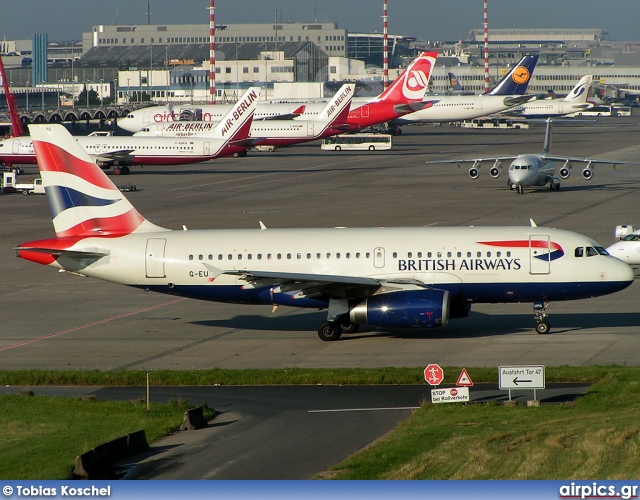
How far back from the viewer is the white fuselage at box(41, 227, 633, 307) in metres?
37.5

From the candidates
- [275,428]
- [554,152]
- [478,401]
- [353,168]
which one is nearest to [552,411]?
[478,401]

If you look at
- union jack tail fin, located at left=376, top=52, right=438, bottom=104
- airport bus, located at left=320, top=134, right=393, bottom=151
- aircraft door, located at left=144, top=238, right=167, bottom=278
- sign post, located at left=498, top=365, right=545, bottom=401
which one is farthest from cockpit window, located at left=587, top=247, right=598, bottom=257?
airport bus, located at left=320, top=134, right=393, bottom=151

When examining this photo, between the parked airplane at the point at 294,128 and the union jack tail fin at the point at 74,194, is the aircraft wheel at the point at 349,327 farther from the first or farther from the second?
the parked airplane at the point at 294,128

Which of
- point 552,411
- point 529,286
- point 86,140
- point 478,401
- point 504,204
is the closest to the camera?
point 552,411

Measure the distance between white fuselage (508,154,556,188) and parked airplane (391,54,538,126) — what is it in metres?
85.6

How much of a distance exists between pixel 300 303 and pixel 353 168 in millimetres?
81625

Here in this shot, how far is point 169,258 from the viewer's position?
3938 centimetres

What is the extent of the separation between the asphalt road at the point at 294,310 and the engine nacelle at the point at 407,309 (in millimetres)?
1118

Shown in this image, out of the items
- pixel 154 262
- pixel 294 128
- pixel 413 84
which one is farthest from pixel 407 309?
pixel 413 84

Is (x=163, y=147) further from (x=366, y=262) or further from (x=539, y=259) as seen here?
(x=539, y=259)

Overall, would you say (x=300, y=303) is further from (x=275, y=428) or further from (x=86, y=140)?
(x=86, y=140)
